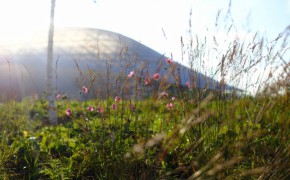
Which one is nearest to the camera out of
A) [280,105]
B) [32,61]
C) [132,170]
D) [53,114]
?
[132,170]

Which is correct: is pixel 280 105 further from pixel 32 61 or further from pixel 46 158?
pixel 32 61

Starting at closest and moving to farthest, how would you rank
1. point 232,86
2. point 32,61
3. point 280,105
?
1. point 232,86
2. point 280,105
3. point 32,61

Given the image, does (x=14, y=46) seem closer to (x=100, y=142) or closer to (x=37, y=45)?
(x=37, y=45)

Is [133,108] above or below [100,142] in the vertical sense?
above

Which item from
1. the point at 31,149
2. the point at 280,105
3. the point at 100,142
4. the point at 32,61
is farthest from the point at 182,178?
the point at 32,61

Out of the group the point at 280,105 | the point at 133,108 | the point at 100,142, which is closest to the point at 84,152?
the point at 100,142

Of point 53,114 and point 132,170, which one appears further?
point 53,114

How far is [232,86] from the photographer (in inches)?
135

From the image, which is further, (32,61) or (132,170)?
(32,61)

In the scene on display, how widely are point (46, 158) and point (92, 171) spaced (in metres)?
0.41

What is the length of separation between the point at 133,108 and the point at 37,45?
24674 millimetres

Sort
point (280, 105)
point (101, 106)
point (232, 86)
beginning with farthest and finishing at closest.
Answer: point (280, 105)
point (232, 86)
point (101, 106)

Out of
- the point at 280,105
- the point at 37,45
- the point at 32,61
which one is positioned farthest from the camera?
the point at 37,45

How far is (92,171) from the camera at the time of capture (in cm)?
257
